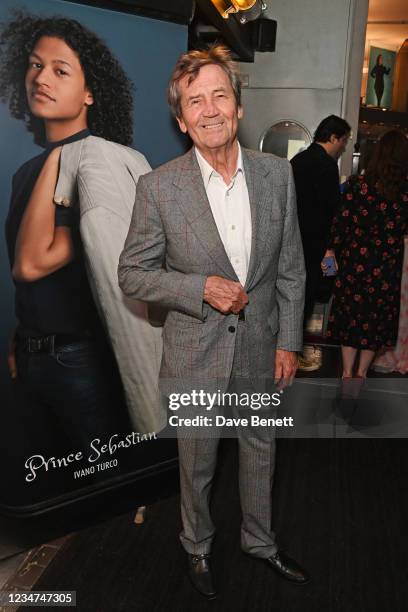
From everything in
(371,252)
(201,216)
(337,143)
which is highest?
(337,143)

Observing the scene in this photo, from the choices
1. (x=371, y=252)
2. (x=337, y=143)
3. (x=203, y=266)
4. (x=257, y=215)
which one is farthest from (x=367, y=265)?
(x=203, y=266)

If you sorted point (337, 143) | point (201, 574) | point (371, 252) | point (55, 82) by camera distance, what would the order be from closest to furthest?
1. point (55, 82)
2. point (201, 574)
3. point (371, 252)
4. point (337, 143)

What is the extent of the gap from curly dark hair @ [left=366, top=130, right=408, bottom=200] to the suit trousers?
1.75 metres

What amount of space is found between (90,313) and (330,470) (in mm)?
1494

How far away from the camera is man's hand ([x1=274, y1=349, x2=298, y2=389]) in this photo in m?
1.98

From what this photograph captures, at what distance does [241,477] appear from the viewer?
2102 millimetres

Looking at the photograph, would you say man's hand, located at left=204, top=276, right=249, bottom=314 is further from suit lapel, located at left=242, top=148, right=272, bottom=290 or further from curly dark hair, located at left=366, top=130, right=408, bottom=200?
curly dark hair, located at left=366, top=130, right=408, bottom=200

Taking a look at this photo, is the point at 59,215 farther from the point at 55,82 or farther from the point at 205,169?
the point at 205,169

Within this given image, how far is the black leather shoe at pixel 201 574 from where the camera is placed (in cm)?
204

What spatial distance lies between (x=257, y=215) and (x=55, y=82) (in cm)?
83

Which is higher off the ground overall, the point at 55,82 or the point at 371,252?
the point at 55,82

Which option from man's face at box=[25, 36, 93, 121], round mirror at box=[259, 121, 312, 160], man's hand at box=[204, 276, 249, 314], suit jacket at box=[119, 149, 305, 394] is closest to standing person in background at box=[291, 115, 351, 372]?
suit jacket at box=[119, 149, 305, 394]

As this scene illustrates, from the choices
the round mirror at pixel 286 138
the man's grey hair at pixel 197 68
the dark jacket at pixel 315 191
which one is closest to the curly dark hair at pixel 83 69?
the man's grey hair at pixel 197 68

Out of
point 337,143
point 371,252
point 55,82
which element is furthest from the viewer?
point 337,143
